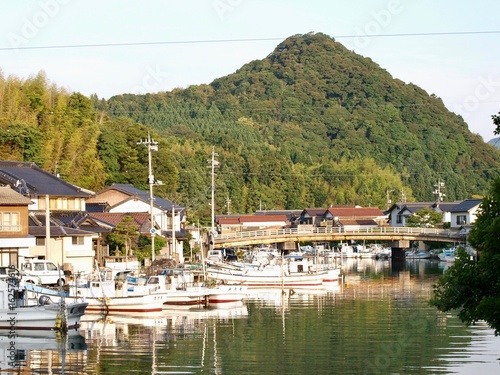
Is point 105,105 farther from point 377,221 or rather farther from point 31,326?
point 31,326

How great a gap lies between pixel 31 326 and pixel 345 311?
1366 cm

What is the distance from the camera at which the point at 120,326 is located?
3075 centimetres

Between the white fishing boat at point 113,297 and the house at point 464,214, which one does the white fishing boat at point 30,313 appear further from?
the house at point 464,214

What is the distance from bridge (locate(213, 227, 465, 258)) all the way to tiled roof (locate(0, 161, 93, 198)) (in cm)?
1569

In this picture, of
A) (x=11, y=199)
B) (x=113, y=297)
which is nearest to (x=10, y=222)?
(x=11, y=199)

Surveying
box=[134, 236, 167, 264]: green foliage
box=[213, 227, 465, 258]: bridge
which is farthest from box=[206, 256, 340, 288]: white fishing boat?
box=[213, 227, 465, 258]: bridge

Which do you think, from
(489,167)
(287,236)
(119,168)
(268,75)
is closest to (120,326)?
(287,236)

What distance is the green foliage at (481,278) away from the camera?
56.1ft

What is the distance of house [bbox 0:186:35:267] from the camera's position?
127 ft

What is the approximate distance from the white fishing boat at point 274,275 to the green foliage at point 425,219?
1502 inches

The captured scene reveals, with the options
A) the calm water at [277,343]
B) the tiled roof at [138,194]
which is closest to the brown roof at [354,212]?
the tiled roof at [138,194]

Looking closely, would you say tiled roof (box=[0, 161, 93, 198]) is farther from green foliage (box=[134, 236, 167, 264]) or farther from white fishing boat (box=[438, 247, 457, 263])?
white fishing boat (box=[438, 247, 457, 263])

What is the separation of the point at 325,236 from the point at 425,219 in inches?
946

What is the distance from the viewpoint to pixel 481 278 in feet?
57.7
